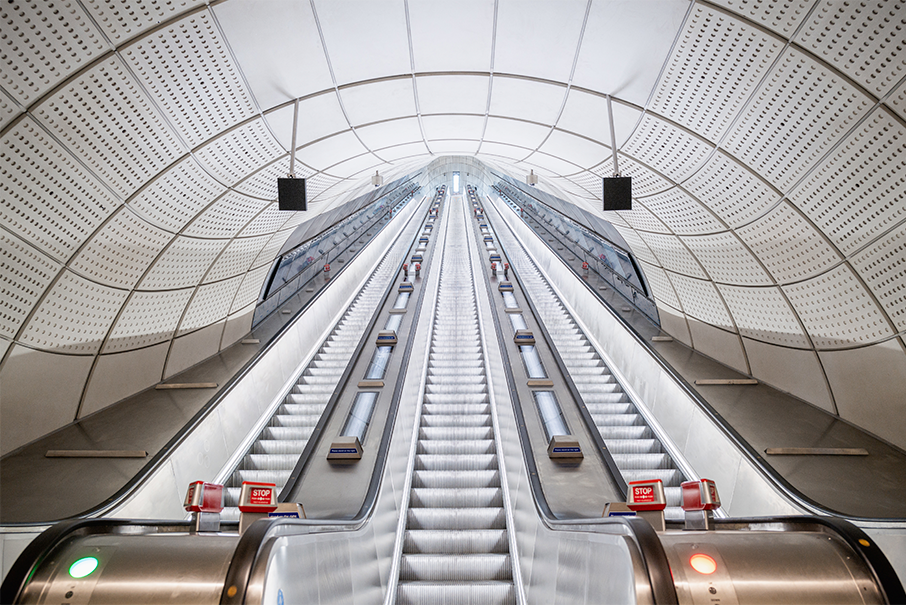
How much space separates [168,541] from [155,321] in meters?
5.17

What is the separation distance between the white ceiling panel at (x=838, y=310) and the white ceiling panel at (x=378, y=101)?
501 centimetres

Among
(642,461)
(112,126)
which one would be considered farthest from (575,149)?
(112,126)

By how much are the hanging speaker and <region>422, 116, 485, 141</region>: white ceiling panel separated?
2276mm

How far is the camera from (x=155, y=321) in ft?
21.7

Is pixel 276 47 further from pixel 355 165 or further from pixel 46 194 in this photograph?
pixel 355 165

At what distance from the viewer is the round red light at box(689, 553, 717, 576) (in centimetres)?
221

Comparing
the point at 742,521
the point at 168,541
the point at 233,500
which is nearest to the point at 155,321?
the point at 233,500

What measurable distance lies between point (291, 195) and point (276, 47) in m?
1.58

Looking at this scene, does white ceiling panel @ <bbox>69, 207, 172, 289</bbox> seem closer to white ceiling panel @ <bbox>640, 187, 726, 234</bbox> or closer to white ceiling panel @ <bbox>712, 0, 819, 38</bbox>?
white ceiling panel @ <bbox>712, 0, 819, 38</bbox>

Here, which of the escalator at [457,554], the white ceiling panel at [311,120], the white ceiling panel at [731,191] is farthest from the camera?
the white ceiling panel at [311,120]

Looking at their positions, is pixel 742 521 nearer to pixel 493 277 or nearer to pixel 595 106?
pixel 595 106

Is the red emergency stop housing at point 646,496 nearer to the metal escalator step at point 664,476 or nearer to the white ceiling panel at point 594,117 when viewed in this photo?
the metal escalator step at point 664,476

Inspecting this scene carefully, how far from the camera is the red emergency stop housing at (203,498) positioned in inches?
107

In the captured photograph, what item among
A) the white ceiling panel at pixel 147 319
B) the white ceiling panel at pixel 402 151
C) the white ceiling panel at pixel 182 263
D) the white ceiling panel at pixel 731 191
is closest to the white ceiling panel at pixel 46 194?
the white ceiling panel at pixel 182 263
